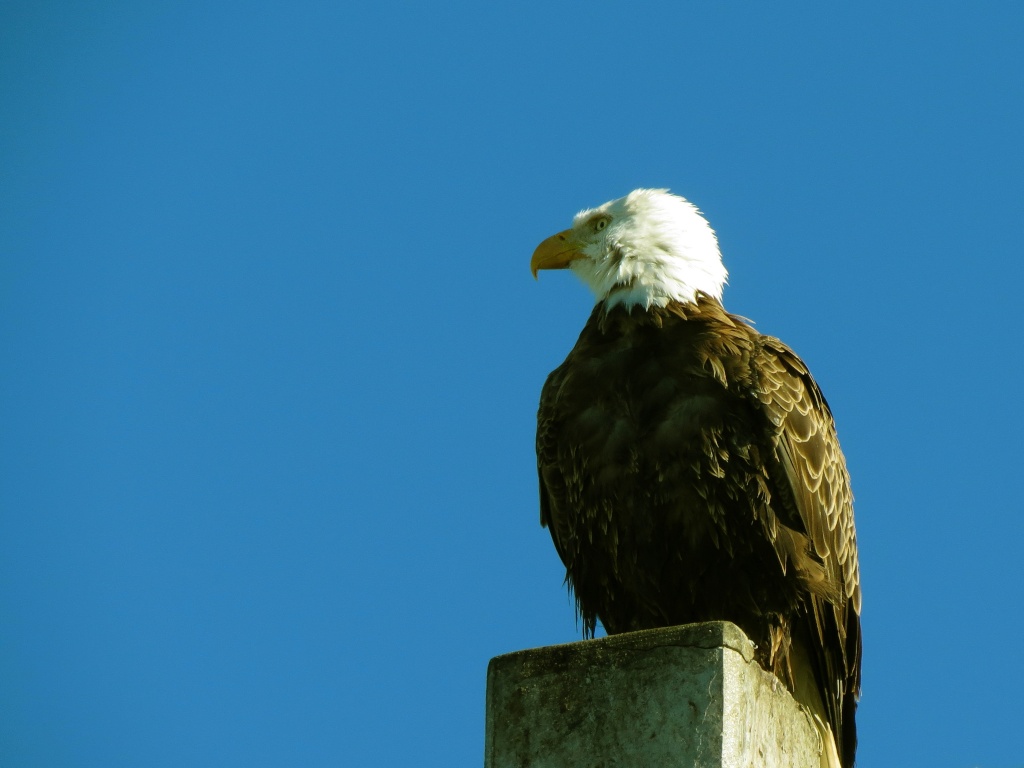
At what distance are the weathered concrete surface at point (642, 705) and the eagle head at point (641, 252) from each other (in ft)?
8.39

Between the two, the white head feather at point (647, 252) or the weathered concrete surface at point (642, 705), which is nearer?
the weathered concrete surface at point (642, 705)

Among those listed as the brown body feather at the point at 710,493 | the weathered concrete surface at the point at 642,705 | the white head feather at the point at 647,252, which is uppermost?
the white head feather at the point at 647,252

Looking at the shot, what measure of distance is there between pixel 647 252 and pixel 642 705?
3244 millimetres

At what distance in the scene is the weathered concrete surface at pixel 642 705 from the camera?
4316 millimetres

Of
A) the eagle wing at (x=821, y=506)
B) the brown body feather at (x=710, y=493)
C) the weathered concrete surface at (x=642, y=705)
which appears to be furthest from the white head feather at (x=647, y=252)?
the weathered concrete surface at (x=642, y=705)

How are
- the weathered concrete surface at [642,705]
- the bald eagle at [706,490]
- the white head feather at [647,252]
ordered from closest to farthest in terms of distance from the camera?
the weathered concrete surface at [642,705] → the bald eagle at [706,490] → the white head feather at [647,252]

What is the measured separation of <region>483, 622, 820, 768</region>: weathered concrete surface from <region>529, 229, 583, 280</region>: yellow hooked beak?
3.27 meters

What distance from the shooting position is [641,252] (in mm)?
7160

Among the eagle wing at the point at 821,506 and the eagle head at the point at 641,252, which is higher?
the eagle head at the point at 641,252

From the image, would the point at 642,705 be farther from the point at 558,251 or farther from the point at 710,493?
the point at 558,251

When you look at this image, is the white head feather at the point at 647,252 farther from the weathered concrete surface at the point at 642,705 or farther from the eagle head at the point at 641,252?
the weathered concrete surface at the point at 642,705

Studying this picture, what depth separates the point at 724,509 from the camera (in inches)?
240

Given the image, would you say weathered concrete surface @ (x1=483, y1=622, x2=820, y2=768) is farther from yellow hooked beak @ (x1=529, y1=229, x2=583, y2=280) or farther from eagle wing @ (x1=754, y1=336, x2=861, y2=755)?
yellow hooked beak @ (x1=529, y1=229, x2=583, y2=280)

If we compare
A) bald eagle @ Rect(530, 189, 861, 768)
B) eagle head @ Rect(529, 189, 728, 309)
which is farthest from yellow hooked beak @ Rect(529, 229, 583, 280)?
bald eagle @ Rect(530, 189, 861, 768)
